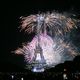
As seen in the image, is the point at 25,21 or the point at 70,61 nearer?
the point at 25,21

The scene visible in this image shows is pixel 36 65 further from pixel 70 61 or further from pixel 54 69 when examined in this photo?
pixel 70 61

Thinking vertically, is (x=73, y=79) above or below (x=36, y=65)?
below

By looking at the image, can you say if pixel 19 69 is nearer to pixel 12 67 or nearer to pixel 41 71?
pixel 12 67

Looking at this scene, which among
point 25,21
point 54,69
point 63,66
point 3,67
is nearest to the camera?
point 25,21

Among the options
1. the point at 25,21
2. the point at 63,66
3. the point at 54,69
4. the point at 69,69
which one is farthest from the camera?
the point at 54,69

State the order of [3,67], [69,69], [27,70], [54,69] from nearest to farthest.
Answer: [69,69] → [54,69] → [27,70] → [3,67]

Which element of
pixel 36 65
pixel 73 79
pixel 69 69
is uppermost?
pixel 36 65

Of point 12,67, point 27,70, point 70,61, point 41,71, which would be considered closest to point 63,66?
point 70,61

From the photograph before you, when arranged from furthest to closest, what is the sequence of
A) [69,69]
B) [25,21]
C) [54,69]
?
[54,69] → [69,69] → [25,21]

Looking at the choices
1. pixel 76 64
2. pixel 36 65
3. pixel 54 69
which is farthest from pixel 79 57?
pixel 36 65
